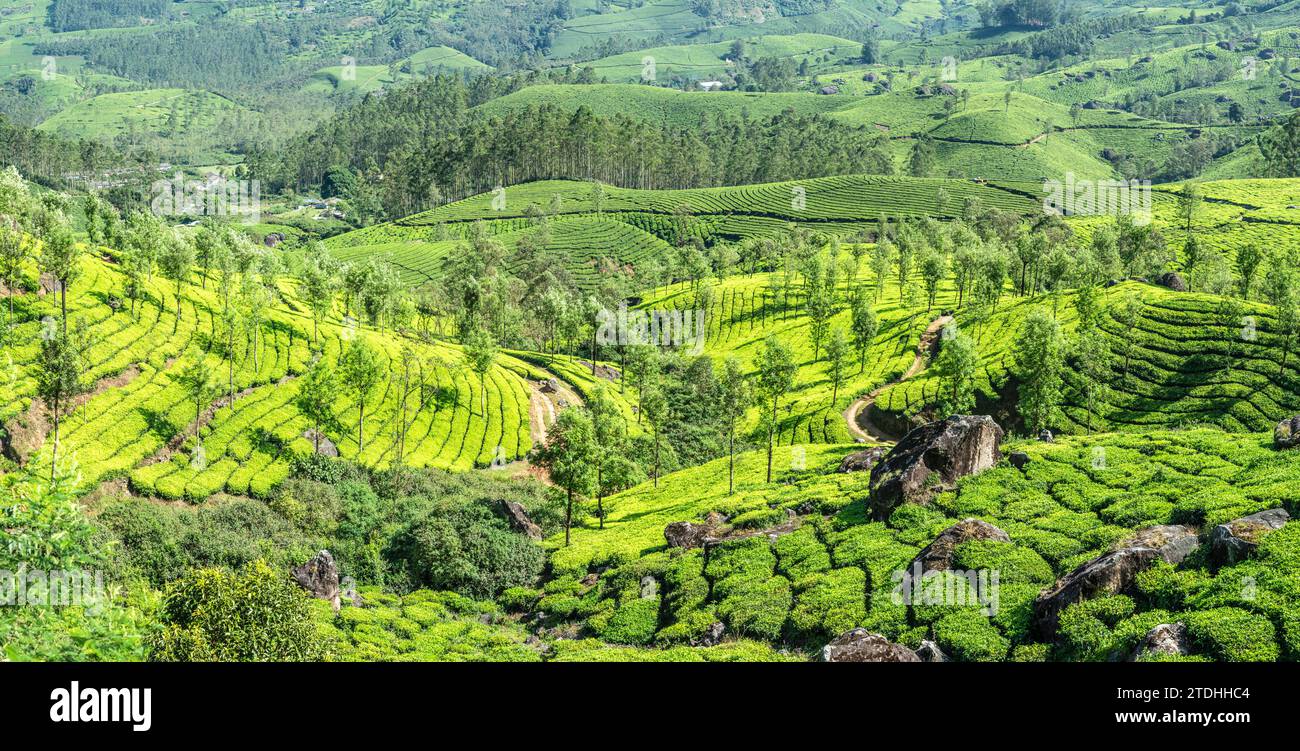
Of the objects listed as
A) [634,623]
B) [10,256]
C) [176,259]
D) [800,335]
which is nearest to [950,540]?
[634,623]

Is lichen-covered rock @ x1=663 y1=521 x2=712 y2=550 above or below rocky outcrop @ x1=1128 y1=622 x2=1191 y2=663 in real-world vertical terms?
below

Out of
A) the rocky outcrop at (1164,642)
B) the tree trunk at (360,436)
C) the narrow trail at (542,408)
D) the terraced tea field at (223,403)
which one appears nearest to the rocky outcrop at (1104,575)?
the rocky outcrop at (1164,642)

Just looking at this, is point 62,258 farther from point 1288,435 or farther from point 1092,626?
point 1288,435

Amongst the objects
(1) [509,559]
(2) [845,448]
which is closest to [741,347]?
(2) [845,448]

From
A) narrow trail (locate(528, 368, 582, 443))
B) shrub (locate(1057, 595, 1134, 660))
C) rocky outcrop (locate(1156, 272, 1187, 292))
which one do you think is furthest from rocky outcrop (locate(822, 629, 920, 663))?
rocky outcrop (locate(1156, 272, 1187, 292))

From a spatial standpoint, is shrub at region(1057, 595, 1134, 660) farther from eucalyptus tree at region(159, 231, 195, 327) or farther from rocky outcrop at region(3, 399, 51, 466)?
eucalyptus tree at region(159, 231, 195, 327)

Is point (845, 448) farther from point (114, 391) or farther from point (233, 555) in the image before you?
point (114, 391)
